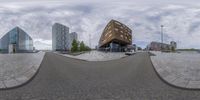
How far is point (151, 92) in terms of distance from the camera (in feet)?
32.0

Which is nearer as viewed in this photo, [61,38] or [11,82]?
[11,82]

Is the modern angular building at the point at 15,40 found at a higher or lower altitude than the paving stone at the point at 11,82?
higher

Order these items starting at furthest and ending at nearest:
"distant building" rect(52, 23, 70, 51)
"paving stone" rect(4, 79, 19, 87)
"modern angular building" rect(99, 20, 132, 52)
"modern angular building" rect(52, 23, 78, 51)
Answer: "modern angular building" rect(99, 20, 132, 52) → "modern angular building" rect(52, 23, 78, 51) → "distant building" rect(52, 23, 70, 51) → "paving stone" rect(4, 79, 19, 87)

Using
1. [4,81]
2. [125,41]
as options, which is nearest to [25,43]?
[125,41]

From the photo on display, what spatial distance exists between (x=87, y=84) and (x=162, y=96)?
153 inches

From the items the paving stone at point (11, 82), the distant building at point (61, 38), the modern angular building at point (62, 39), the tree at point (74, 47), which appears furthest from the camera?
the modern angular building at point (62, 39)

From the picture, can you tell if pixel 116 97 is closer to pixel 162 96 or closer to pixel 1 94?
pixel 162 96

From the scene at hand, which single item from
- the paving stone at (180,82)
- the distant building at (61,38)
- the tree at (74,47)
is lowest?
the paving stone at (180,82)

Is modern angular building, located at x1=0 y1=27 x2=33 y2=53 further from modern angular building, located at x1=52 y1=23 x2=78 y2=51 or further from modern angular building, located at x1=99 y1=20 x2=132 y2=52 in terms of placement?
modern angular building, located at x1=99 y1=20 x2=132 y2=52

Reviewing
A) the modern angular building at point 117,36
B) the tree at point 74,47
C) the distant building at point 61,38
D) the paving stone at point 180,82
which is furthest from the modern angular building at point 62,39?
the paving stone at point 180,82

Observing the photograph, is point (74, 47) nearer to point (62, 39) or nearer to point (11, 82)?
point (62, 39)

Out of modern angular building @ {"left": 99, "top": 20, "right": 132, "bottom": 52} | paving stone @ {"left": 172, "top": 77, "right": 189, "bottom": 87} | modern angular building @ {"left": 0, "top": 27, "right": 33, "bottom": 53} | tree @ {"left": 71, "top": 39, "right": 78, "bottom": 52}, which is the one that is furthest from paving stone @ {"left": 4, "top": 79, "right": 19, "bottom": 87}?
modern angular building @ {"left": 99, "top": 20, "right": 132, "bottom": 52}

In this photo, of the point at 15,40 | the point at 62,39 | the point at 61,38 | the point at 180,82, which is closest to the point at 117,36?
the point at 62,39

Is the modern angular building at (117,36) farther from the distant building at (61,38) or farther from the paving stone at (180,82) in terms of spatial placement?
the paving stone at (180,82)
